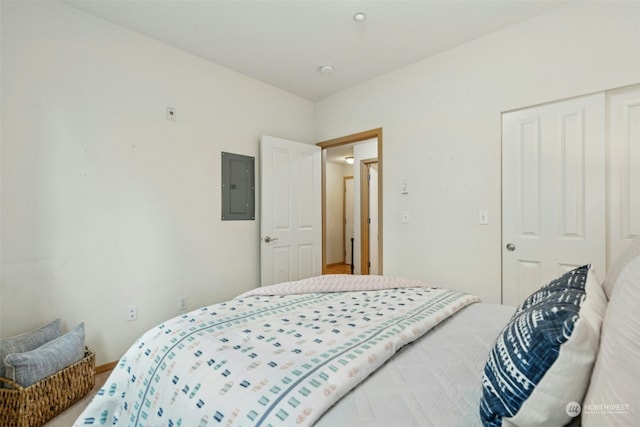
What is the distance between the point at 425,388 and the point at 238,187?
2645mm

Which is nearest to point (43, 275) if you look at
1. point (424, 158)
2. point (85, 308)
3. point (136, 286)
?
point (85, 308)

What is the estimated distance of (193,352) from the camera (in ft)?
3.44

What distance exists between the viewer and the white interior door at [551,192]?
2.01 m

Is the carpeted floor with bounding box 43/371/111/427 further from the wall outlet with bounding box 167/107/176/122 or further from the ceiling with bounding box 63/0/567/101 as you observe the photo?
the ceiling with bounding box 63/0/567/101

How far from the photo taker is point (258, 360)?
3.14 ft

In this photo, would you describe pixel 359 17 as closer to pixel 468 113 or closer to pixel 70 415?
pixel 468 113

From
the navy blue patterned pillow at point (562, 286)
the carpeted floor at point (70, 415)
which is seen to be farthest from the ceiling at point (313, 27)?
the carpeted floor at point (70, 415)

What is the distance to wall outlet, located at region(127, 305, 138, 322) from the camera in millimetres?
2403

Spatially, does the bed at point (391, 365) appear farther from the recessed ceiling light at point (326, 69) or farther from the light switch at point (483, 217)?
the recessed ceiling light at point (326, 69)

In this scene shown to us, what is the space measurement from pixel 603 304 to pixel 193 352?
1.24m

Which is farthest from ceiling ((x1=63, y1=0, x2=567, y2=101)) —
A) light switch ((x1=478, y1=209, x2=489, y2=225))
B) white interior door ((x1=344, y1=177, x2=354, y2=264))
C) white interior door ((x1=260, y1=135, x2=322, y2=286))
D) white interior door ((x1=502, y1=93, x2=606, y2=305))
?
white interior door ((x1=344, y1=177, x2=354, y2=264))

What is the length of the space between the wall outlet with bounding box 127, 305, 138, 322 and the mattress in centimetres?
221

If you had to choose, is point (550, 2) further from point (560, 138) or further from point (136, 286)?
point (136, 286)

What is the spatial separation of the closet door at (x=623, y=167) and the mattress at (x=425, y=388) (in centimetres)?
140
